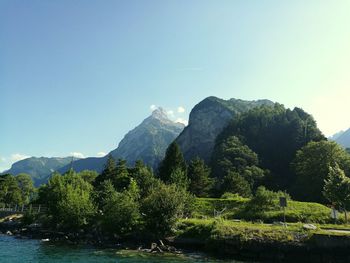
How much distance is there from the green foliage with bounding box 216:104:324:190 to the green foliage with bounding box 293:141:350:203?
22761mm

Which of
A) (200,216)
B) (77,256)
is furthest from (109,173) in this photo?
(77,256)

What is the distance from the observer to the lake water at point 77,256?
3441 centimetres

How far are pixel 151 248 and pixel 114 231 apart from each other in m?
9.09

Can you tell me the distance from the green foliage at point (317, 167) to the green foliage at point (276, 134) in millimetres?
22761

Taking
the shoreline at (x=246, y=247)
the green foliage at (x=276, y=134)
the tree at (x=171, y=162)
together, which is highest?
the green foliage at (x=276, y=134)

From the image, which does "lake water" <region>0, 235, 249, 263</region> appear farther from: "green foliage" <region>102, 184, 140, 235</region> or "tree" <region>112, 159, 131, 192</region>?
"tree" <region>112, 159, 131, 192</region>

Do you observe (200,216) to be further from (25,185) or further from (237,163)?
(25,185)

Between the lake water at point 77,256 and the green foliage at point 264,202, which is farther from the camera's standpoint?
the green foliage at point 264,202

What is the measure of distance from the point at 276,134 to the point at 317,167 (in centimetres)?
6137

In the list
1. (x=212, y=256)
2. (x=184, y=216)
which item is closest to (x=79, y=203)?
(x=184, y=216)

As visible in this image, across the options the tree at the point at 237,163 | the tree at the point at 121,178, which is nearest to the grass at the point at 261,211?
the tree at the point at 121,178

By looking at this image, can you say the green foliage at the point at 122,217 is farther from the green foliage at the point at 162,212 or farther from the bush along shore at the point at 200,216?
the green foliage at the point at 162,212

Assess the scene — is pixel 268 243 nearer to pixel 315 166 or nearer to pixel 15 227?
pixel 15 227

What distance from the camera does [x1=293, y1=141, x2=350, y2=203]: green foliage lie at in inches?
3472
